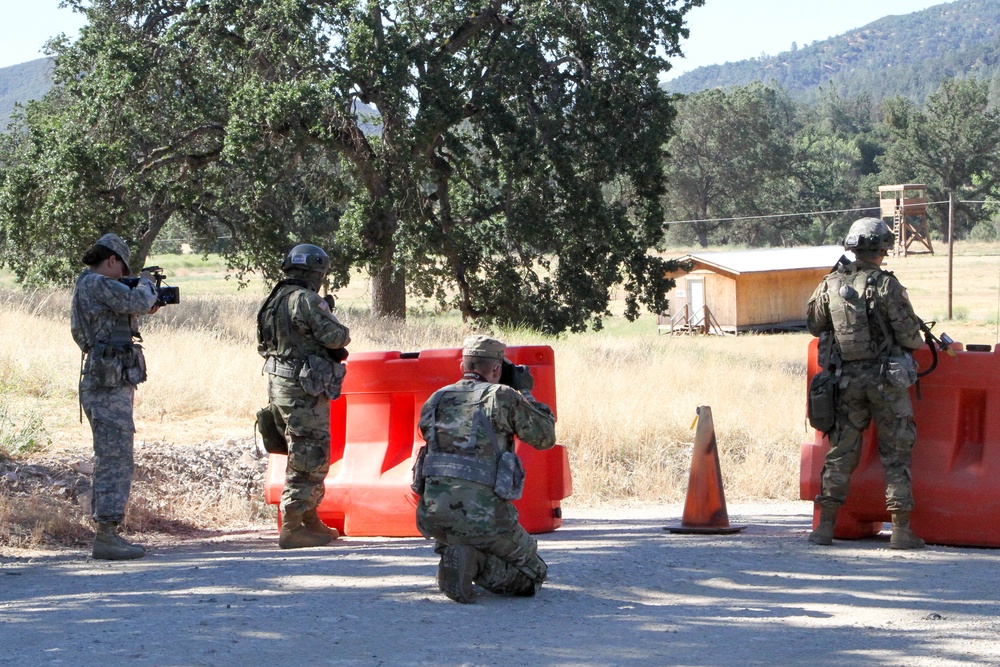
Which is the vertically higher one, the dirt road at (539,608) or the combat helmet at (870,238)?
the combat helmet at (870,238)

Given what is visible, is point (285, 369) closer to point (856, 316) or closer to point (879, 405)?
point (856, 316)

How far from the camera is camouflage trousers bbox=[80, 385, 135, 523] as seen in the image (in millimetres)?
6758

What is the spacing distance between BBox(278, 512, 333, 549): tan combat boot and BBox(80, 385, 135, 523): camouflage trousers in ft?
3.21

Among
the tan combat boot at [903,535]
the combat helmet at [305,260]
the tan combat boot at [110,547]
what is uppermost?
the combat helmet at [305,260]

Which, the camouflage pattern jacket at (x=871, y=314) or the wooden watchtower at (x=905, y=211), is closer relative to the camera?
the camouflage pattern jacket at (x=871, y=314)

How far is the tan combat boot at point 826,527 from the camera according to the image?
684 cm

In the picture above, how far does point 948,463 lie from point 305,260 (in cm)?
415

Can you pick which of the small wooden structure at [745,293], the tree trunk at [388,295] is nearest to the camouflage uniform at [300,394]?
the tree trunk at [388,295]

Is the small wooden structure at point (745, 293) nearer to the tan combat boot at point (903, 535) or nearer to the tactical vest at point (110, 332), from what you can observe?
the tan combat boot at point (903, 535)

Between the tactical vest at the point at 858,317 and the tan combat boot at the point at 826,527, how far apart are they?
3.08 feet

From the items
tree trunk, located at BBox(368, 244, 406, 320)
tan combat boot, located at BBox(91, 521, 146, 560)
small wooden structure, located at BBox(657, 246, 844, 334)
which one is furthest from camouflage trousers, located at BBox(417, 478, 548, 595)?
small wooden structure, located at BBox(657, 246, 844, 334)

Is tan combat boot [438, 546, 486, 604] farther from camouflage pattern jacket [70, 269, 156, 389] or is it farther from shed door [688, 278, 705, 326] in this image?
shed door [688, 278, 705, 326]

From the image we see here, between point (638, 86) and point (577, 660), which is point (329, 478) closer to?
point (577, 660)

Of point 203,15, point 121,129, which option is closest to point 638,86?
point 203,15
